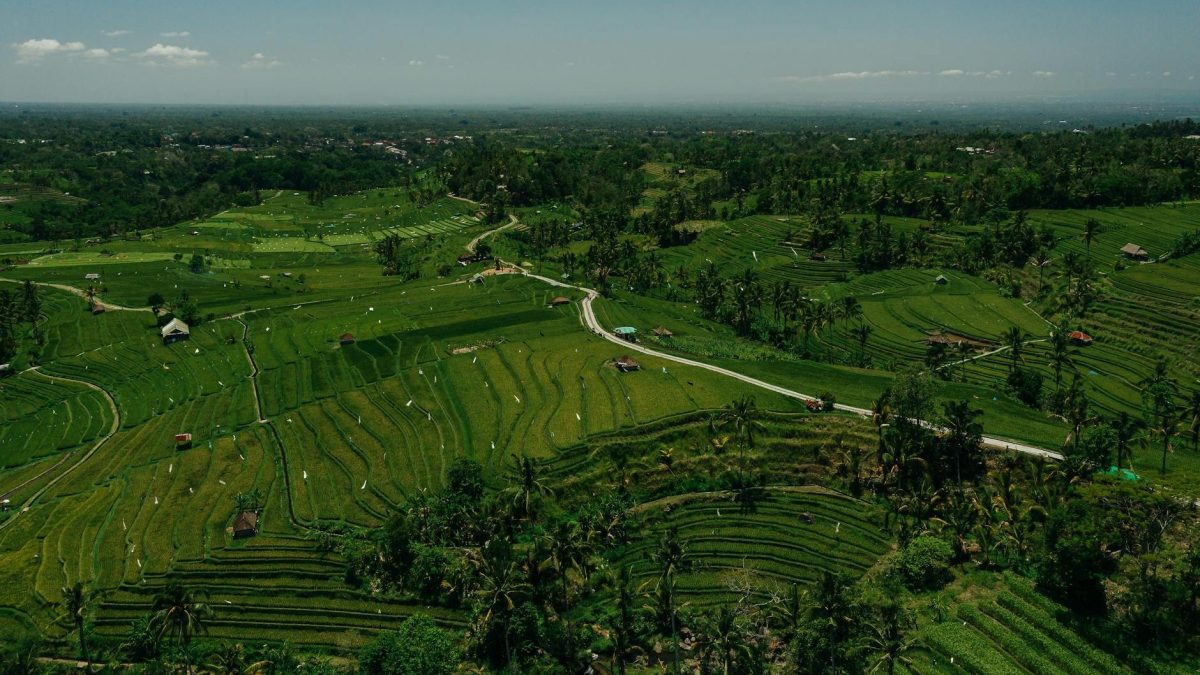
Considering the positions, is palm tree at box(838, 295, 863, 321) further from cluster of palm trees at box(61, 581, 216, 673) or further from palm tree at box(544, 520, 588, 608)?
cluster of palm trees at box(61, 581, 216, 673)

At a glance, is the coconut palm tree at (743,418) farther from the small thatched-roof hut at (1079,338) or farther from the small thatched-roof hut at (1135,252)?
the small thatched-roof hut at (1135,252)

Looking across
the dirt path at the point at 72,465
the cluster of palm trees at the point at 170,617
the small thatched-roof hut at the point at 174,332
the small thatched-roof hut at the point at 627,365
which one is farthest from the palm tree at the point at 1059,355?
the small thatched-roof hut at the point at 174,332

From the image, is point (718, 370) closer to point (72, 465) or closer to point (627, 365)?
point (627, 365)

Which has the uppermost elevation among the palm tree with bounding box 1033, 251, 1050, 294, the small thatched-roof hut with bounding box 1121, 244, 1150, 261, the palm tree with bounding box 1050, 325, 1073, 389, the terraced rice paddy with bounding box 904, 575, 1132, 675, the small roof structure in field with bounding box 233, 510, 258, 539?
the small thatched-roof hut with bounding box 1121, 244, 1150, 261

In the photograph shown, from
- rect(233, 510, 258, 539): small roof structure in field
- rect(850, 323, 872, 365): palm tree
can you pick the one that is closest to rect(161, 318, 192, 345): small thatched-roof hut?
rect(233, 510, 258, 539): small roof structure in field

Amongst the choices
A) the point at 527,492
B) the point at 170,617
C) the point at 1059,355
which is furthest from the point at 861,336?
the point at 170,617

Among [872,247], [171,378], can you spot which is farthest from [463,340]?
[872,247]
